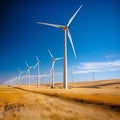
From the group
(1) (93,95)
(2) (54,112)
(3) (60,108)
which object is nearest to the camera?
(2) (54,112)

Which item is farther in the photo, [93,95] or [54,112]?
[93,95]

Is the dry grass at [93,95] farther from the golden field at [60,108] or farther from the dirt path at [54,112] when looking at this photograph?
the dirt path at [54,112]

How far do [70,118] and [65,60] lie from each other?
112 feet

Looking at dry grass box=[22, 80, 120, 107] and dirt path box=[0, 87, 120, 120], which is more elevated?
dry grass box=[22, 80, 120, 107]

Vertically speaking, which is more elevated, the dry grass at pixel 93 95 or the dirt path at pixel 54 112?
the dry grass at pixel 93 95

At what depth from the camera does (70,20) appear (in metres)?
50.1

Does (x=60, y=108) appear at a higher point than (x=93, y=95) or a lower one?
lower

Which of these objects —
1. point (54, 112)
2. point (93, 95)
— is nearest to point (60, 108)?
point (54, 112)

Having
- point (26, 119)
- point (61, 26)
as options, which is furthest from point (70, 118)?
point (61, 26)

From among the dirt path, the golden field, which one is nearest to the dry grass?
the golden field

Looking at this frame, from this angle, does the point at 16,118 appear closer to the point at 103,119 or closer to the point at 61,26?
the point at 103,119

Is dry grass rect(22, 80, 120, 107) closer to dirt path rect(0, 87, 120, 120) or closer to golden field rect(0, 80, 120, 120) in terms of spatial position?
golden field rect(0, 80, 120, 120)

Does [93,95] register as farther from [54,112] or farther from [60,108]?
[54,112]

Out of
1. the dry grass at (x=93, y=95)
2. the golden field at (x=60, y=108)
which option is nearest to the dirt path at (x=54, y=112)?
the golden field at (x=60, y=108)
